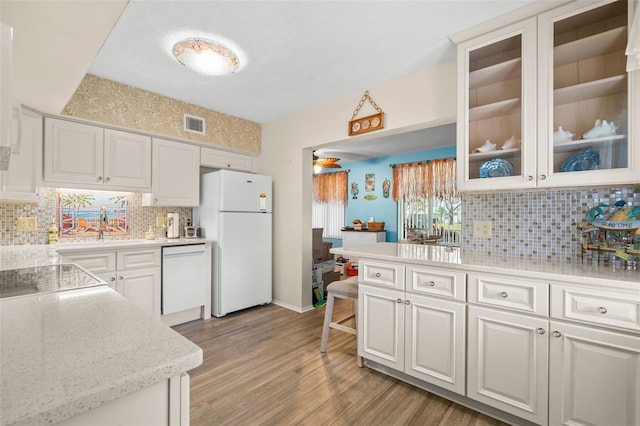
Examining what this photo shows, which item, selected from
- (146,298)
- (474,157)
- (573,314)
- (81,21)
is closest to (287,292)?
(146,298)

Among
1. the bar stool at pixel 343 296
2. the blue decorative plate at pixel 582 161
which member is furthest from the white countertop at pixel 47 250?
the blue decorative plate at pixel 582 161

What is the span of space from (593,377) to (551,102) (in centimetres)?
144

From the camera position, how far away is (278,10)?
5.96ft

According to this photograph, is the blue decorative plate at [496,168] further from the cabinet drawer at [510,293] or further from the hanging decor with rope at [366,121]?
the hanging decor with rope at [366,121]

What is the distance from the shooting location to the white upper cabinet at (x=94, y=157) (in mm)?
2553

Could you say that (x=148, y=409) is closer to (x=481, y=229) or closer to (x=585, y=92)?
(x=481, y=229)

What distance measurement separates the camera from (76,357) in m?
0.59

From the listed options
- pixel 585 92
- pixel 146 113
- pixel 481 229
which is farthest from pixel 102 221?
pixel 585 92

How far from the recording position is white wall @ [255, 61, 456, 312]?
2.76 m

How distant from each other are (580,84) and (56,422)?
2.46 meters

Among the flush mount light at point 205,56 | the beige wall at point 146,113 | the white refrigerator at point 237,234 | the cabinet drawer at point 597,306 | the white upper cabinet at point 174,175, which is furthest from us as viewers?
the white refrigerator at point 237,234

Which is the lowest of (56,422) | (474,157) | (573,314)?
(573,314)

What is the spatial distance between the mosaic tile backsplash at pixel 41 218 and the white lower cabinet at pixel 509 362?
3.28m

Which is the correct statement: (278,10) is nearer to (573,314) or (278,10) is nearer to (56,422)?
(56,422)
